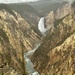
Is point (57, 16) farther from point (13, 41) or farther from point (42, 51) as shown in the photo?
point (42, 51)

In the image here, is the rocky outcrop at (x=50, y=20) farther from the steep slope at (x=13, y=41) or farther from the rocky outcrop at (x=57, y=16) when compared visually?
the steep slope at (x=13, y=41)

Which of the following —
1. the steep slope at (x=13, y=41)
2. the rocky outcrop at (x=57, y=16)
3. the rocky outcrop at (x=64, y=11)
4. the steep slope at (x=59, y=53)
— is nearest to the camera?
the steep slope at (x=59, y=53)

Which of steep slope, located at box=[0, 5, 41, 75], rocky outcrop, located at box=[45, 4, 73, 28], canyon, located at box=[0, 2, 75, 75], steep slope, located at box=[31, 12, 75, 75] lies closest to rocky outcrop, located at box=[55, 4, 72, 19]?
rocky outcrop, located at box=[45, 4, 73, 28]

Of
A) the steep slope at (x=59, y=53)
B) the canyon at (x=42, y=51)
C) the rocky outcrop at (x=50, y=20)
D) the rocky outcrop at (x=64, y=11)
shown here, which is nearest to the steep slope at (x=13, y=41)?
the canyon at (x=42, y=51)

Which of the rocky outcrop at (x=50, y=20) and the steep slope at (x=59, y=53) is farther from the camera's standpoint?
the rocky outcrop at (x=50, y=20)

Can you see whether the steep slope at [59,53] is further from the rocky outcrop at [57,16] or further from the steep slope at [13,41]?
the rocky outcrop at [57,16]

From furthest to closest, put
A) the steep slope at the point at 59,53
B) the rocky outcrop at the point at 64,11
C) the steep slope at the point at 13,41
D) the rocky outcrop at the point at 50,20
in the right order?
the rocky outcrop at the point at 50,20
the rocky outcrop at the point at 64,11
the steep slope at the point at 13,41
the steep slope at the point at 59,53

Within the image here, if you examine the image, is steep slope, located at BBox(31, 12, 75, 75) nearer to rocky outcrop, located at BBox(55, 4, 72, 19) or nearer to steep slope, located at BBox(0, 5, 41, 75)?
steep slope, located at BBox(0, 5, 41, 75)

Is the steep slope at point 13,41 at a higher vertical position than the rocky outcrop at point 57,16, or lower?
lower

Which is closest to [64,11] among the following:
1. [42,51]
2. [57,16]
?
[57,16]
